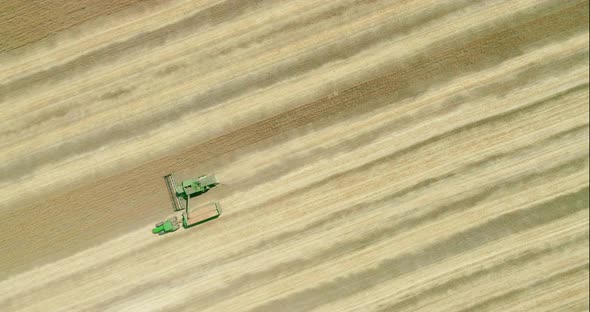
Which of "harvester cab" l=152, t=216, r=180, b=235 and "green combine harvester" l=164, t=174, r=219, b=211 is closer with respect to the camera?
"harvester cab" l=152, t=216, r=180, b=235

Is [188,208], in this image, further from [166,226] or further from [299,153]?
[299,153]

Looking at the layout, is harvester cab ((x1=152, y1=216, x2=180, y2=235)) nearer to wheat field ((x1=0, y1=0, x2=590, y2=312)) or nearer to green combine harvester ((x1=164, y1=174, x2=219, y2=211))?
wheat field ((x1=0, y1=0, x2=590, y2=312))

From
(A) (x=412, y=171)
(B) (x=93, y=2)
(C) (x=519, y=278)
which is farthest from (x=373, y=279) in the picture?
(B) (x=93, y=2)

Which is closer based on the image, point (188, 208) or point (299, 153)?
point (188, 208)

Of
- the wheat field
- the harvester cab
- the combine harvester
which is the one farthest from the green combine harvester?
the harvester cab

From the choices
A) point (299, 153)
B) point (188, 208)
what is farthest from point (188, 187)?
point (299, 153)

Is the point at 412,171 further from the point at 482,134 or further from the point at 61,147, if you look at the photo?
the point at 61,147
